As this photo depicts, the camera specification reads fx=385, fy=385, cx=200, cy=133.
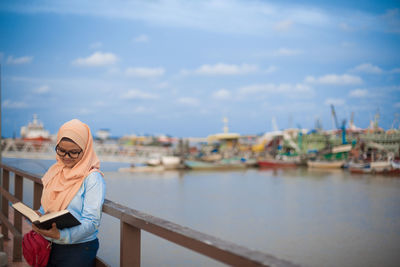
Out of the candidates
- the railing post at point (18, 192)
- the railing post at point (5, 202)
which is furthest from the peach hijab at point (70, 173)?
the railing post at point (5, 202)

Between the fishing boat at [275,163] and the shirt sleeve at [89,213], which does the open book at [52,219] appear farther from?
the fishing boat at [275,163]

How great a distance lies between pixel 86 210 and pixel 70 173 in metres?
0.20

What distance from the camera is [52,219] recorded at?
1.52 meters

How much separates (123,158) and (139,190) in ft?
43.3

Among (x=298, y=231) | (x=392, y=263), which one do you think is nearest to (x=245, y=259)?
(x=392, y=263)

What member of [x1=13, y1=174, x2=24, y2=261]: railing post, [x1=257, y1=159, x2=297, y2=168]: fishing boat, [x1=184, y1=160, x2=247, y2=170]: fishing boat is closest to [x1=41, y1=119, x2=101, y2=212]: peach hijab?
[x1=13, y1=174, x2=24, y2=261]: railing post

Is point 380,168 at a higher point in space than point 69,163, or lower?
lower

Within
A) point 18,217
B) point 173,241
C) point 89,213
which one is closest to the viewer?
point 173,241

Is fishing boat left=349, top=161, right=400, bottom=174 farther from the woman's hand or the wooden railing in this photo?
the woman's hand

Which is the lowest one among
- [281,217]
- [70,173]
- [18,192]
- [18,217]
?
[281,217]

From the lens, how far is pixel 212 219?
14.6 meters

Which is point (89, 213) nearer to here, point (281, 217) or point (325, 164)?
point (281, 217)

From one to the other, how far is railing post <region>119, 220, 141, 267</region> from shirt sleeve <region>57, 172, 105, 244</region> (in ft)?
0.69

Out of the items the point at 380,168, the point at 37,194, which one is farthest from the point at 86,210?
the point at 380,168
